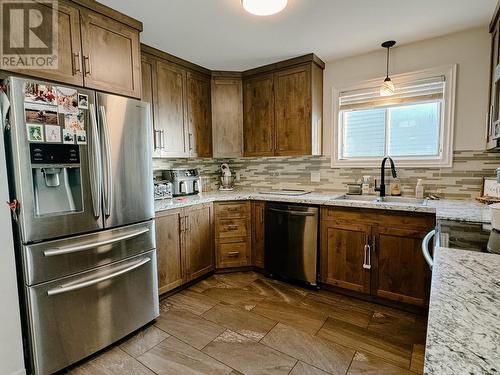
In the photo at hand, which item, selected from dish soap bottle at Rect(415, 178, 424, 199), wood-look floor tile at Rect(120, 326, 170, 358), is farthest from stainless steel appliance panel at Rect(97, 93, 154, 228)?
dish soap bottle at Rect(415, 178, 424, 199)

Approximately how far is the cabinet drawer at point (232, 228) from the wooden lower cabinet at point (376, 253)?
0.91m

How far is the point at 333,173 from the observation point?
313 cm

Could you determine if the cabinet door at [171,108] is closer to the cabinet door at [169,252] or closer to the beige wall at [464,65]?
the cabinet door at [169,252]

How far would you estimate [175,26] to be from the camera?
2.20 metres

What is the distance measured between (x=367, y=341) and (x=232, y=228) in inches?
66.5

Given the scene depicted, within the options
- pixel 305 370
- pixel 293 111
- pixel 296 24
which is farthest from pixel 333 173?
pixel 305 370

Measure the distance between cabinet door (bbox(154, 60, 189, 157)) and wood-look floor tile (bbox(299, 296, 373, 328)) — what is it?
79.2 inches

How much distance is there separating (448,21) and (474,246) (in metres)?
2.06

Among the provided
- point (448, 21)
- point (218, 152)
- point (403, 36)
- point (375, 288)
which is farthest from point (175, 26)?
point (375, 288)

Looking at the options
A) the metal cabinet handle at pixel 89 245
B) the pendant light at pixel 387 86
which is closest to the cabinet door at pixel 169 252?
the metal cabinet handle at pixel 89 245

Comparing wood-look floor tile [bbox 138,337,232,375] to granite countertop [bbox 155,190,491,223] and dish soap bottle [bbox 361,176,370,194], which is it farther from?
dish soap bottle [bbox 361,176,370,194]

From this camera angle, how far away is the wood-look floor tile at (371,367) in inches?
64.2

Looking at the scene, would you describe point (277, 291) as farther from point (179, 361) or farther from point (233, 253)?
point (179, 361)

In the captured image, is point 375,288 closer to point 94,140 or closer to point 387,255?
point 387,255
